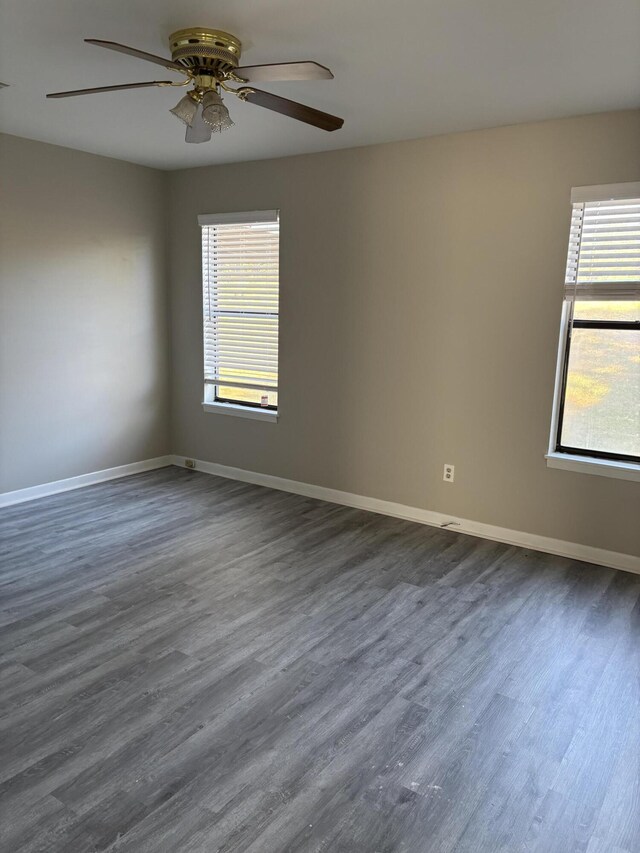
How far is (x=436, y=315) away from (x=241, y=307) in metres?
1.81

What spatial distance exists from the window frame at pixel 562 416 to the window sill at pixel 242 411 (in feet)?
7.29

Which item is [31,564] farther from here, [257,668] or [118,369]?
[118,369]

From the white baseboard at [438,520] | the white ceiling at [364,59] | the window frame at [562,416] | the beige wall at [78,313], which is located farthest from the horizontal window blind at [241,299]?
the window frame at [562,416]

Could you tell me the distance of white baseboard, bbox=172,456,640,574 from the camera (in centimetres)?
377

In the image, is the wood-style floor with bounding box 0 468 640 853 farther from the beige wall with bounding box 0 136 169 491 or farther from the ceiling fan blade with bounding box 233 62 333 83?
the ceiling fan blade with bounding box 233 62 333 83

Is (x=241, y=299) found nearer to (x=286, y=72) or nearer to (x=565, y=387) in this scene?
(x=565, y=387)

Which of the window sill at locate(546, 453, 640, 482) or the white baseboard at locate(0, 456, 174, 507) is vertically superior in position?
the window sill at locate(546, 453, 640, 482)

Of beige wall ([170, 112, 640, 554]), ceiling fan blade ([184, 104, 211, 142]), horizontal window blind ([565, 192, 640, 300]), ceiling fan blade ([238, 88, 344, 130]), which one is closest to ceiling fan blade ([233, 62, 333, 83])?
ceiling fan blade ([238, 88, 344, 130])

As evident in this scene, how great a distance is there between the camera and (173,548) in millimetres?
3906

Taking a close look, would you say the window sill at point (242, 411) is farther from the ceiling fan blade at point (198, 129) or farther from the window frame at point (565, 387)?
the ceiling fan blade at point (198, 129)

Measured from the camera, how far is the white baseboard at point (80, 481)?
466 cm

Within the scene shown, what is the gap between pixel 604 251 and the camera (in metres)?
3.63

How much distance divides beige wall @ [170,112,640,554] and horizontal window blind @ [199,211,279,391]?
160mm

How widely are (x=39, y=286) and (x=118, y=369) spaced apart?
38.0 inches
